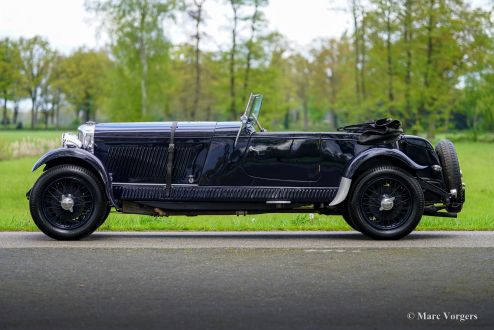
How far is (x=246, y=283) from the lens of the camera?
6.30 m

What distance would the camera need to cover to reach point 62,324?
4918 millimetres

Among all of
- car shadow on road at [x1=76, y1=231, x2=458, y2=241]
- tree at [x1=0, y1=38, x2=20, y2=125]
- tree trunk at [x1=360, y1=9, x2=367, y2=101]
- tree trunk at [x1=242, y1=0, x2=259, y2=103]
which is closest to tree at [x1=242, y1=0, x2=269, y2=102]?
tree trunk at [x1=242, y1=0, x2=259, y2=103]

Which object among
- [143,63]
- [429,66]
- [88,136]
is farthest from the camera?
[143,63]

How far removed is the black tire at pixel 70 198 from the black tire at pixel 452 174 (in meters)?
3.89

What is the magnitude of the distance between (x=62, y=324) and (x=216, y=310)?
99 centimetres

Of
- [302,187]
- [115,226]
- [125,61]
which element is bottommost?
[115,226]

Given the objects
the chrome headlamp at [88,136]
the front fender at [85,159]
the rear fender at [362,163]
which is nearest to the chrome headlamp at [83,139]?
the chrome headlamp at [88,136]


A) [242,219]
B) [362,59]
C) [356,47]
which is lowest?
[242,219]

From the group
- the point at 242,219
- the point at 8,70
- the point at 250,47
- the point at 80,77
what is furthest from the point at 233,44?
the point at 242,219

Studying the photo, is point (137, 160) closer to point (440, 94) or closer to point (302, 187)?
point (302, 187)

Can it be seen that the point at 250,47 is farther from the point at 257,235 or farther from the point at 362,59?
the point at 257,235

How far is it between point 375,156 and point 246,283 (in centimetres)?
337

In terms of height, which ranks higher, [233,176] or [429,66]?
[429,66]

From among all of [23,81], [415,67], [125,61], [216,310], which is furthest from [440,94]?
[216,310]
